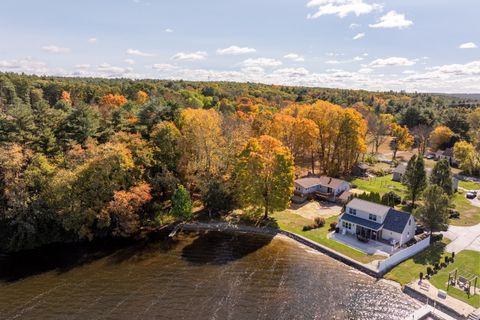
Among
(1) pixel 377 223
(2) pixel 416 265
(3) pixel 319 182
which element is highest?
(3) pixel 319 182

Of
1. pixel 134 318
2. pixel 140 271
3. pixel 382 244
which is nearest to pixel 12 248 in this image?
pixel 140 271

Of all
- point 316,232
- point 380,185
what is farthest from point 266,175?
point 380,185

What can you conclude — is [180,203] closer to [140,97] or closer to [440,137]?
[140,97]

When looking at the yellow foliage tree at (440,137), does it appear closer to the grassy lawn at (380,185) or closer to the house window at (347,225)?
the grassy lawn at (380,185)

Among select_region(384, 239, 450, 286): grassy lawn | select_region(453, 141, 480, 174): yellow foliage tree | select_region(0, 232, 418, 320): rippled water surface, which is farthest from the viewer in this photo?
select_region(453, 141, 480, 174): yellow foliage tree

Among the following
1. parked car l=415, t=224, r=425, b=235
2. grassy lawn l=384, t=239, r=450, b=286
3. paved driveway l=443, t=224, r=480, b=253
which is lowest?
grassy lawn l=384, t=239, r=450, b=286

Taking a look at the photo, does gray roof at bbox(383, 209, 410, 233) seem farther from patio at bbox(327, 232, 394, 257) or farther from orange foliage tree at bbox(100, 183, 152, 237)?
orange foliage tree at bbox(100, 183, 152, 237)

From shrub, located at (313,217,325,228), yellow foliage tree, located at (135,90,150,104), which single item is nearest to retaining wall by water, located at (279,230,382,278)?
shrub, located at (313,217,325,228)

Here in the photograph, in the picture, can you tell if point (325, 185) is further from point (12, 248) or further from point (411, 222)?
point (12, 248)
